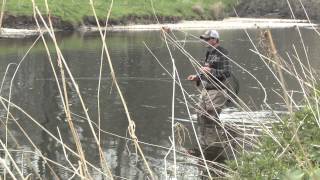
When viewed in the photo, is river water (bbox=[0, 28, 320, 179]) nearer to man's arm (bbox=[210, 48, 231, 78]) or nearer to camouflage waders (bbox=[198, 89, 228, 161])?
camouflage waders (bbox=[198, 89, 228, 161])

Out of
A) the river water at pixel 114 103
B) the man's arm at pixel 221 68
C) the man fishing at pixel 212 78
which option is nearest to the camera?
the river water at pixel 114 103

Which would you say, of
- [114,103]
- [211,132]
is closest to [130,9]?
[114,103]

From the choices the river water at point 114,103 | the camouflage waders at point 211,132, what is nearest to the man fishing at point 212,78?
the camouflage waders at point 211,132

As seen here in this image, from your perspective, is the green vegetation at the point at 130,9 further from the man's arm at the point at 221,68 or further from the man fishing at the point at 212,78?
the man's arm at the point at 221,68

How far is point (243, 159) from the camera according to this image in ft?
15.8

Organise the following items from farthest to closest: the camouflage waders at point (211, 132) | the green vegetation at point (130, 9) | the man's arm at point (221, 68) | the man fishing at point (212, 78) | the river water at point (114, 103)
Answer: the green vegetation at point (130, 9), the man's arm at point (221, 68), the man fishing at point (212, 78), the camouflage waders at point (211, 132), the river water at point (114, 103)

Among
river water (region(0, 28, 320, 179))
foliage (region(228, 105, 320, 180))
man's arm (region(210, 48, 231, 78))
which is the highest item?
foliage (region(228, 105, 320, 180))

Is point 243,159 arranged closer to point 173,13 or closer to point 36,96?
point 36,96

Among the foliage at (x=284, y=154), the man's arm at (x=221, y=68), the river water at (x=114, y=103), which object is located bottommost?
the river water at (x=114, y=103)

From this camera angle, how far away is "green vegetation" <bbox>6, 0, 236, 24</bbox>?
48.8 metres

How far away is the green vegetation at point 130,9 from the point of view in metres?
48.8

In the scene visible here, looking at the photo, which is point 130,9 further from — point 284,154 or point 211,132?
point 284,154

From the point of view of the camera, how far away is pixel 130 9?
59.0m

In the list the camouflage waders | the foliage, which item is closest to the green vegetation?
the camouflage waders
